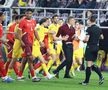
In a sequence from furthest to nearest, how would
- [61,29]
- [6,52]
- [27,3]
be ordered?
[27,3]
[6,52]
[61,29]

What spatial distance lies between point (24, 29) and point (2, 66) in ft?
4.58

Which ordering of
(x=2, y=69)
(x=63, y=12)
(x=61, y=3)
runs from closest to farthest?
1. (x=2, y=69)
2. (x=63, y=12)
3. (x=61, y=3)

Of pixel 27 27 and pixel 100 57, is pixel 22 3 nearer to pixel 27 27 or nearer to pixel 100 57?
pixel 100 57

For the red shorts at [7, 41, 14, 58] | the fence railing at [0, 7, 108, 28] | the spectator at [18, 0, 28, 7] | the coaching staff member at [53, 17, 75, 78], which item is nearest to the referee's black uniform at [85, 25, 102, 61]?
the coaching staff member at [53, 17, 75, 78]

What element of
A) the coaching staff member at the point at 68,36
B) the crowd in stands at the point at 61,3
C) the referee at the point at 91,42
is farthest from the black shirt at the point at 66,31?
the crowd in stands at the point at 61,3

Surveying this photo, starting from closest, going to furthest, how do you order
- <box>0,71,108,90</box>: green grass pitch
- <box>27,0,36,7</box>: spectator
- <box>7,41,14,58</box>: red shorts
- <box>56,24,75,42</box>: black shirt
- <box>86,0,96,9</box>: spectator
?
<box>0,71,108,90</box>: green grass pitch < <box>7,41,14,58</box>: red shorts < <box>56,24,75,42</box>: black shirt < <box>86,0,96,9</box>: spectator < <box>27,0,36,7</box>: spectator

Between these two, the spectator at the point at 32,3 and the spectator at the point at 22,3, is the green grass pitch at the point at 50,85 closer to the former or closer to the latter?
the spectator at the point at 22,3

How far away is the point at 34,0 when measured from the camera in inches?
1284

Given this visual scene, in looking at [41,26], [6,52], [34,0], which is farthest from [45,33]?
[34,0]

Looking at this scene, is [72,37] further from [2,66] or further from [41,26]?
[2,66]

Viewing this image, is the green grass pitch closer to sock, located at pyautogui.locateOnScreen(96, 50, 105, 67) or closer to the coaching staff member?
the coaching staff member

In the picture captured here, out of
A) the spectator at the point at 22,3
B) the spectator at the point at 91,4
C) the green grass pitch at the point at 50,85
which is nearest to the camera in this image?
the green grass pitch at the point at 50,85

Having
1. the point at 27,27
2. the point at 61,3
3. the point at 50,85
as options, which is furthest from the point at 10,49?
the point at 61,3

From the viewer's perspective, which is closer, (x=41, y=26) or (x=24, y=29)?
(x=24, y=29)
